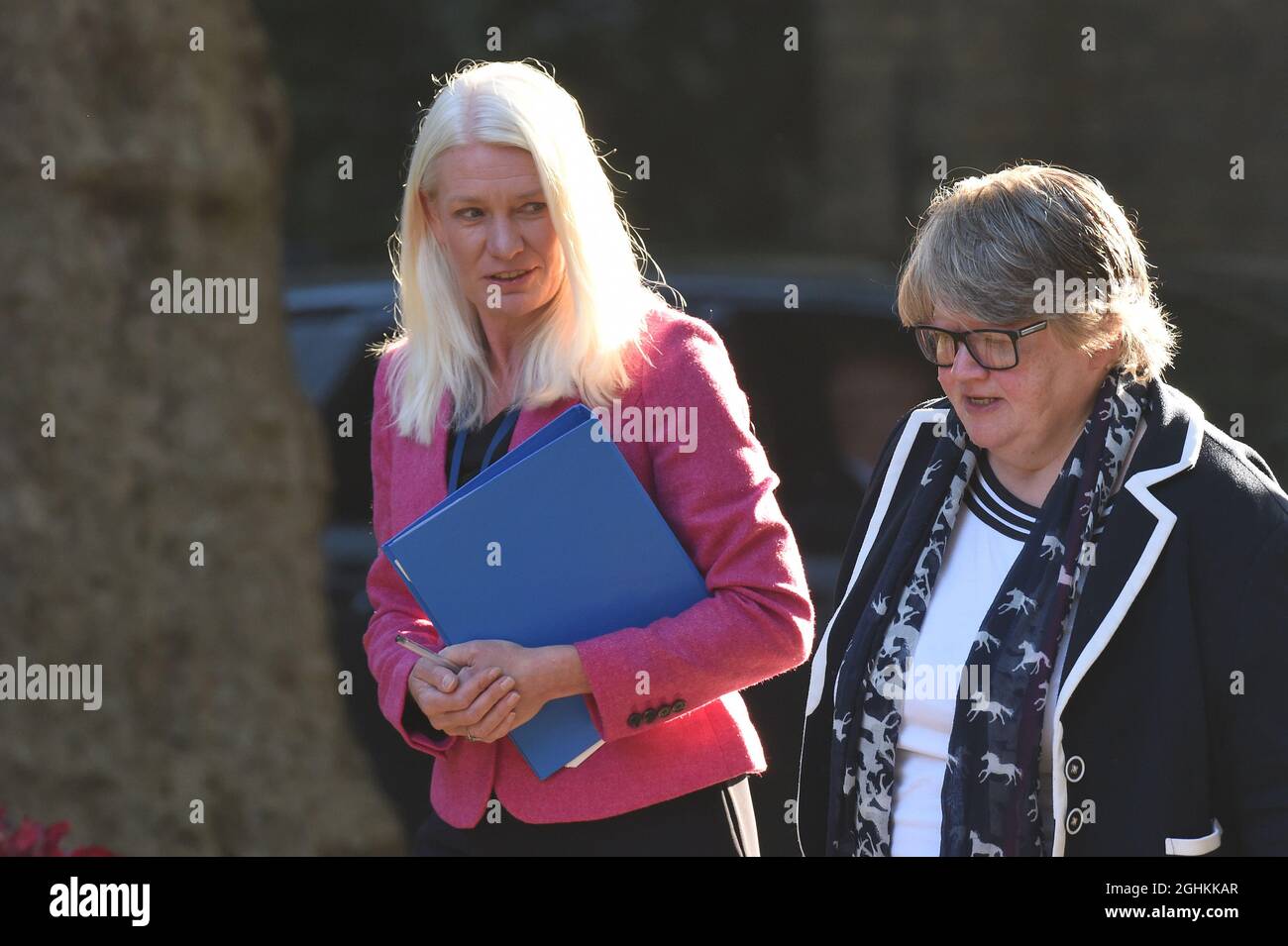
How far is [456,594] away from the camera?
240cm

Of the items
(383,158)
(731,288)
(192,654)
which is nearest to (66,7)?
(192,654)

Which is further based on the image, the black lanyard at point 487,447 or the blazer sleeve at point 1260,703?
the black lanyard at point 487,447

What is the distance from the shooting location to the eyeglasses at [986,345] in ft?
7.34

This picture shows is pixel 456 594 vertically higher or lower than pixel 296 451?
lower

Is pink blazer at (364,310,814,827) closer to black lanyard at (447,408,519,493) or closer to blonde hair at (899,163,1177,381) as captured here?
black lanyard at (447,408,519,493)

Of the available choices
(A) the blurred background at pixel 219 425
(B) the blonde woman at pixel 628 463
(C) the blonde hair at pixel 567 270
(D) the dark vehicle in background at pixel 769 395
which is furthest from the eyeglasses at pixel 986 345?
(D) the dark vehicle in background at pixel 769 395

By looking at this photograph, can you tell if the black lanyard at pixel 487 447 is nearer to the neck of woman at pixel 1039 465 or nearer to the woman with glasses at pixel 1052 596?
the woman with glasses at pixel 1052 596

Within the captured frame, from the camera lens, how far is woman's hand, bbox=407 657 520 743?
236 centimetres

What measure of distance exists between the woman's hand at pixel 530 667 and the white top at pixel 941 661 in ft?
1.57

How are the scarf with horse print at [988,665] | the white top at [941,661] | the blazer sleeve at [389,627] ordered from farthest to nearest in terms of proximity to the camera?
1. the blazer sleeve at [389,627]
2. the white top at [941,661]
3. the scarf with horse print at [988,665]

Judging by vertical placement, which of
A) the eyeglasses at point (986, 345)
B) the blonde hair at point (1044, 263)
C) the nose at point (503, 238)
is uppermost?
the nose at point (503, 238)

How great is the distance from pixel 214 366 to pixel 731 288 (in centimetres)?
144

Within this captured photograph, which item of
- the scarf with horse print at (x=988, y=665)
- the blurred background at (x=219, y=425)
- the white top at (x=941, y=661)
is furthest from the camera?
the blurred background at (x=219, y=425)
